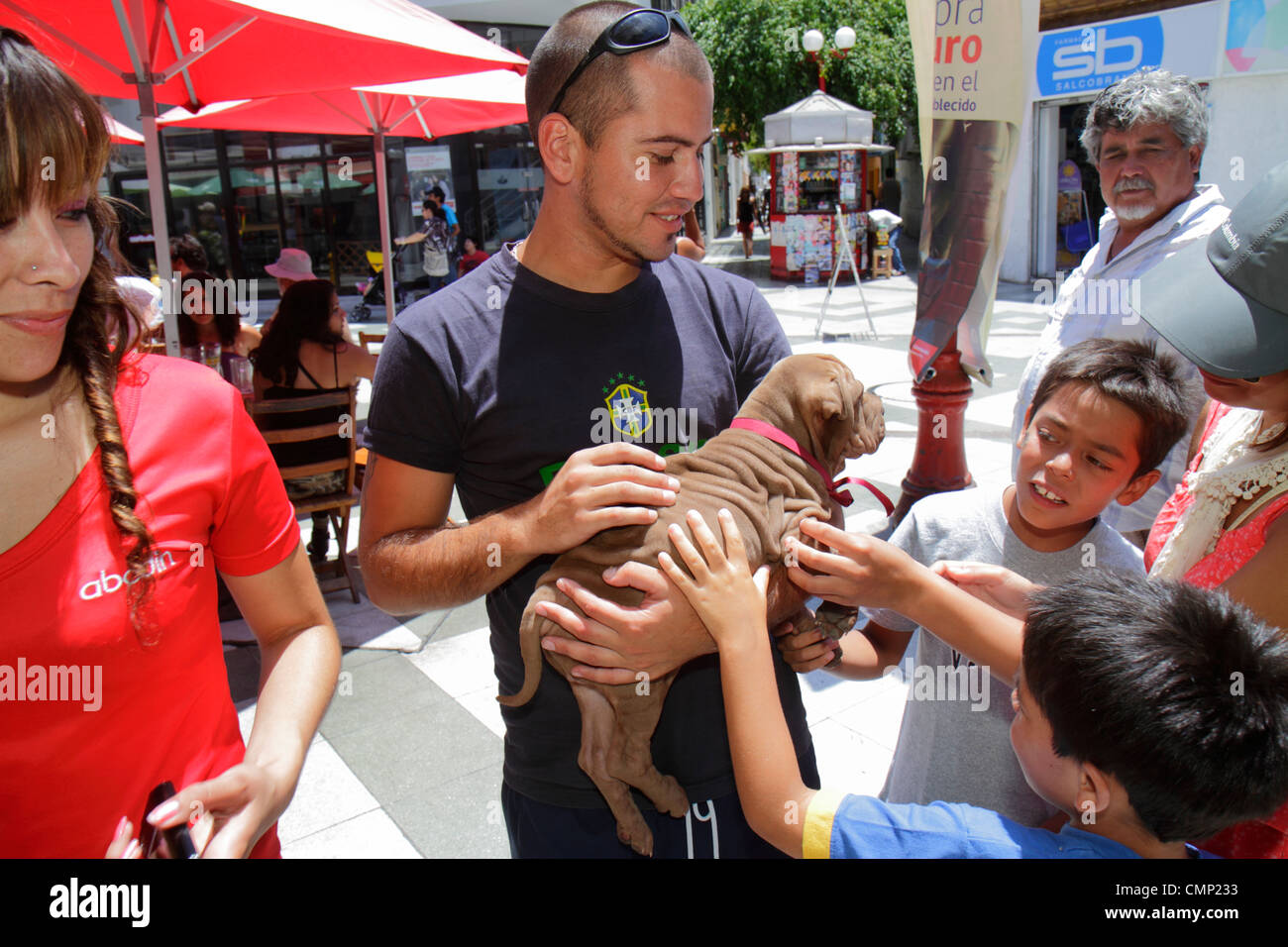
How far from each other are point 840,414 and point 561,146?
32.3 inches

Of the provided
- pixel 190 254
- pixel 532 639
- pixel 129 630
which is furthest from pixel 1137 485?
pixel 190 254

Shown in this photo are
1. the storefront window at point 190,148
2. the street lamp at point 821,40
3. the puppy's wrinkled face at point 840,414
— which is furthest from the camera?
the storefront window at point 190,148

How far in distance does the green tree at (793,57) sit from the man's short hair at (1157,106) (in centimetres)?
2045

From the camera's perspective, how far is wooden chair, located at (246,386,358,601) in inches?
214

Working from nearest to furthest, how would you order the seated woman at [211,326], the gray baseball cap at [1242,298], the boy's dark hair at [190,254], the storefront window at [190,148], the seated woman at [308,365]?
the gray baseball cap at [1242,298] < the seated woman at [308,365] < the seated woman at [211,326] < the boy's dark hair at [190,254] < the storefront window at [190,148]

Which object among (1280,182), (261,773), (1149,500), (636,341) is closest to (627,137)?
(636,341)

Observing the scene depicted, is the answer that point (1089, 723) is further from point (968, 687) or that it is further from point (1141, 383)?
point (1141, 383)

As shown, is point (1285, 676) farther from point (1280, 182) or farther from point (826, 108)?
point (826, 108)

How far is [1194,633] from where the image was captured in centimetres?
133

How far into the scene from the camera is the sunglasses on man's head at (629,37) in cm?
172

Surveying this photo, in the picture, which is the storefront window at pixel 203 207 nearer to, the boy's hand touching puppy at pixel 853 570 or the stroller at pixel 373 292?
the stroller at pixel 373 292

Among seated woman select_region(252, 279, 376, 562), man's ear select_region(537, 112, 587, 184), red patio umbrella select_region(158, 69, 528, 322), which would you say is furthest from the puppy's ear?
red patio umbrella select_region(158, 69, 528, 322)

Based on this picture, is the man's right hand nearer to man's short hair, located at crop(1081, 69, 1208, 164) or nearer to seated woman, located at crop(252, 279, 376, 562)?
man's short hair, located at crop(1081, 69, 1208, 164)
